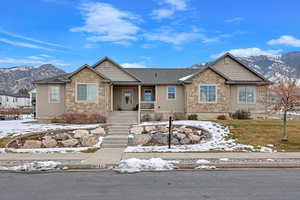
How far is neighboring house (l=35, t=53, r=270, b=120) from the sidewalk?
8.90 metres

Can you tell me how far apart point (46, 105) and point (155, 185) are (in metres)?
17.0

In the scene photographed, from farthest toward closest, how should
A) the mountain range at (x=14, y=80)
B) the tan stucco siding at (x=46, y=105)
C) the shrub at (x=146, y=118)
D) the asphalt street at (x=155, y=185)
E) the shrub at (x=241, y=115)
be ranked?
the mountain range at (x=14, y=80), the shrub at (x=241, y=115), the tan stucco siding at (x=46, y=105), the shrub at (x=146, y=118), the asphalt street at (x=155, y=185)

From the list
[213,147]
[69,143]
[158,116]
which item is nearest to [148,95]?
[158,116]

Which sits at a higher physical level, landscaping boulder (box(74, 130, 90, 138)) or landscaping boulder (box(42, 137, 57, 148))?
landscaping boulder (box(74, 130, 90, 138))

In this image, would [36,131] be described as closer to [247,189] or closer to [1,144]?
[1,144]

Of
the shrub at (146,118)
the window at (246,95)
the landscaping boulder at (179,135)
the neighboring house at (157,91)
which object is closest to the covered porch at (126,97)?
the neighboring house at (157,91)

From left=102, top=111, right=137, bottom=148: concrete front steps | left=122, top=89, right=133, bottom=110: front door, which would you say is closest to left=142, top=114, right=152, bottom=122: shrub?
left=102, top=111, right=137, bottom=148: concrete front steps

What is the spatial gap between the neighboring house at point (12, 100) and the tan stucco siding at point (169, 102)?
212 ft

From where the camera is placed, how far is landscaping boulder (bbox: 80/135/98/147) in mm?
13280

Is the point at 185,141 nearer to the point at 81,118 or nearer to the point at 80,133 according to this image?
the point at 80,133

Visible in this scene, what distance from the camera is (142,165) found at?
864 cm

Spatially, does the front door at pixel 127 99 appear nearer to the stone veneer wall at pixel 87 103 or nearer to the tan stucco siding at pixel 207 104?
the stone veneer wall at pixel 87 103

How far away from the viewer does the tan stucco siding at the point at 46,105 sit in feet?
67.9

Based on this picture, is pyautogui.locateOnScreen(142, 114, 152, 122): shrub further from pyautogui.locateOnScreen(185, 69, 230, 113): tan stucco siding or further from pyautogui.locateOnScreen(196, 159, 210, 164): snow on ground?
pyautogui.locateOnScreen(196, 159, 210, 164): snow on ground
